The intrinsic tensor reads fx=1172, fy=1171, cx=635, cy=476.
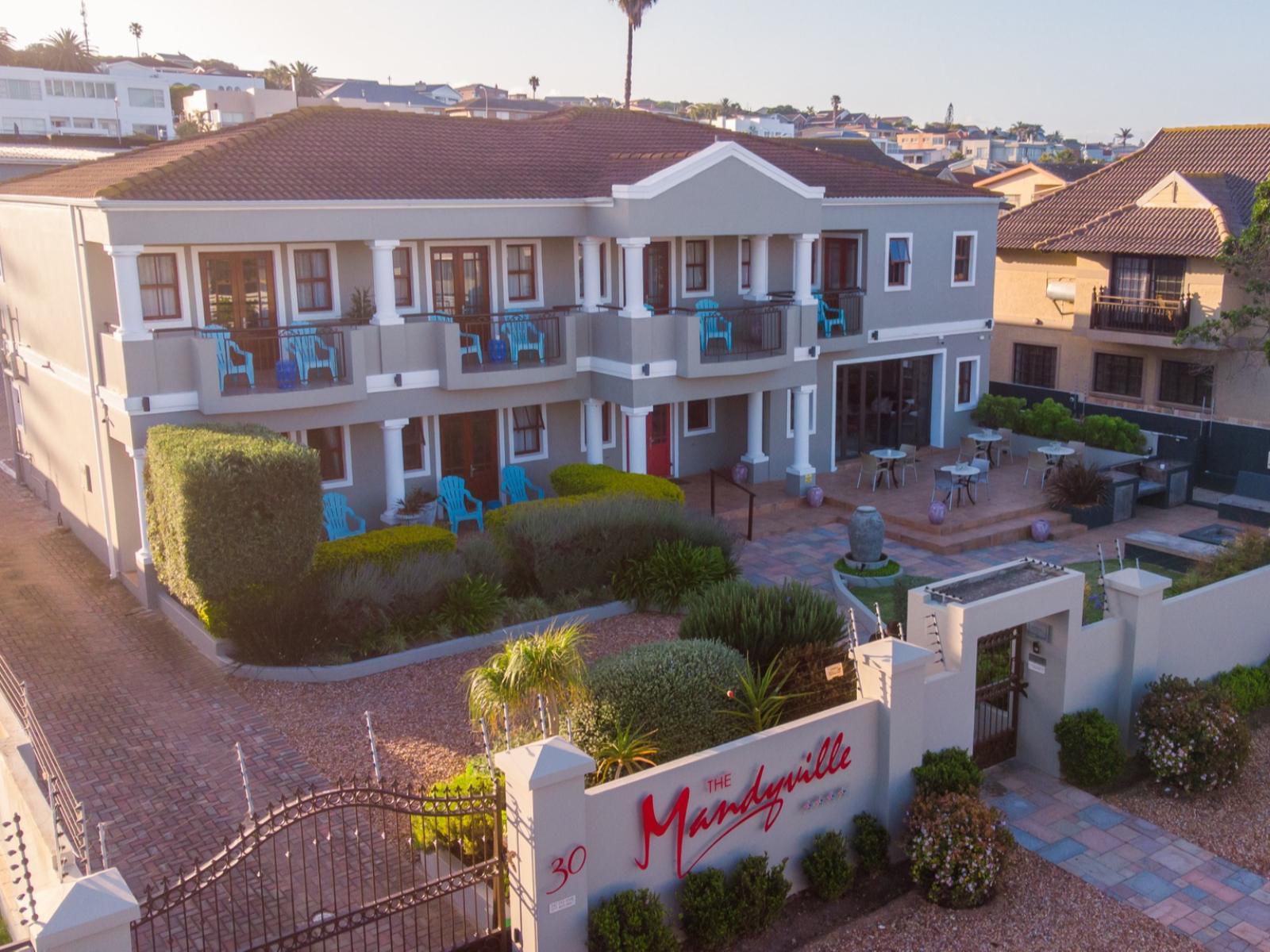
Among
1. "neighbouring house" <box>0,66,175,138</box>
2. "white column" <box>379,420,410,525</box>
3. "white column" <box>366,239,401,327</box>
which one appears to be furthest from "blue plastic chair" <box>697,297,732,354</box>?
"neighbouring house" <box>0,66,175,138</box>

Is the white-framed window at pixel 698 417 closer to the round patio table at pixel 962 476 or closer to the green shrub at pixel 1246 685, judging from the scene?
the round patio table at pixel 962 476

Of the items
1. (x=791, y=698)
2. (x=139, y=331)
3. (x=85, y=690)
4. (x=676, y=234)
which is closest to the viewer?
(x=791, y=698)

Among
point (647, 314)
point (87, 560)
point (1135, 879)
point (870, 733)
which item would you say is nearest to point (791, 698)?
point (870, 733)

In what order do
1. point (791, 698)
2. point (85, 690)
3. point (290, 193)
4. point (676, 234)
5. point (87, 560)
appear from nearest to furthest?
point (791, 698), point (85, 690), point (290, 193), point (87, 560), point (676, 234)

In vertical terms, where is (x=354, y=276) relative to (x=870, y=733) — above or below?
above

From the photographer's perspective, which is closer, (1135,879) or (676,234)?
(1135,879)

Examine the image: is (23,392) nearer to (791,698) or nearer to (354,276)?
(354,276)

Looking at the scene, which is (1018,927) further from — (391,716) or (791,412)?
(791,412)
